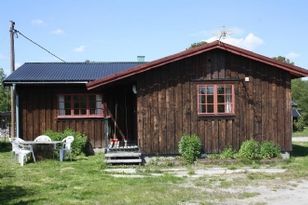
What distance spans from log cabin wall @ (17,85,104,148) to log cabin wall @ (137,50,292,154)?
4.67 meters

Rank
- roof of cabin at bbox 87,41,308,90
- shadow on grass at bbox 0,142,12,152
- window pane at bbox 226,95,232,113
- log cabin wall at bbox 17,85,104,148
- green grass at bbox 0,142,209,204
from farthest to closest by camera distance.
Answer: shadow on grass at bbox 0,142,12,152, log cabin wall at bbox 17,85,104,148, window pane at bbox 226,95,232,113, roof of cabin at bbox 87,41,308,90, green grass at bbox 0,142,209,204

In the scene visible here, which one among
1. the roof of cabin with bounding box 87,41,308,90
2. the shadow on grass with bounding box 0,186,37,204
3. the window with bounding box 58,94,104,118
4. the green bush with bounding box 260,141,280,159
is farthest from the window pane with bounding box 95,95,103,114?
the shadow on grass with bounding box 0,186,37,204

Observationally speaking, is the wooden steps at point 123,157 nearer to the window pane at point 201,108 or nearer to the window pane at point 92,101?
the window pane at point 201,108

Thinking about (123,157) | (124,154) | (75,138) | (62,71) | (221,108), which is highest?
(62,71)

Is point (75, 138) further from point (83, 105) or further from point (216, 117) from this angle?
point (216, 117)

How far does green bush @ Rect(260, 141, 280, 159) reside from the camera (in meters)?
16.3

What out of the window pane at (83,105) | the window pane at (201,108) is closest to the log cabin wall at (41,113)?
the window pane at (83,105)

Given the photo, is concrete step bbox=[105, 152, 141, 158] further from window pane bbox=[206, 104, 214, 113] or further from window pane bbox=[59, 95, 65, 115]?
window pane bbox=[59, 95, 65, 115]

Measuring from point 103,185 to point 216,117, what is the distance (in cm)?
598

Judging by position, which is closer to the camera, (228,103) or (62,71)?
(228,103)

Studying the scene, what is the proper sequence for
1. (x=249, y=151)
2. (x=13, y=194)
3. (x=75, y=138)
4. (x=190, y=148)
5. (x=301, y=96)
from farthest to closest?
1. (x=301, y=96)
2. (x=75, y=138)
3. (x=249, y=151)
4. (x=190, y=148)
5. (x=13, y=194)

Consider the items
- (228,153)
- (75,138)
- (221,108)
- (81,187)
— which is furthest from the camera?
(75,138)

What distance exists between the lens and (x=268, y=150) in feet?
53.7

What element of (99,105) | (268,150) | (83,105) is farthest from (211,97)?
(83,105)
